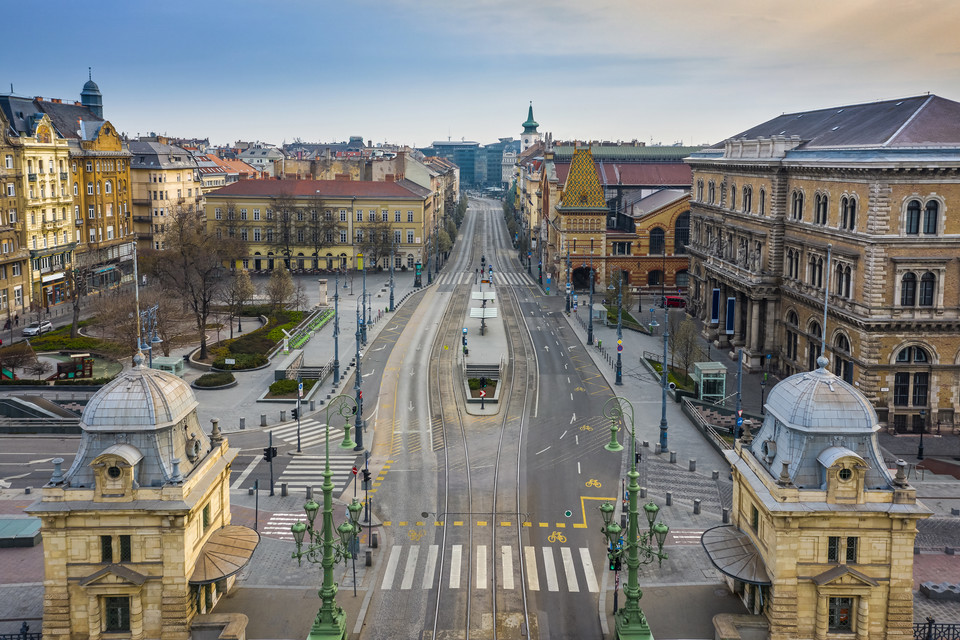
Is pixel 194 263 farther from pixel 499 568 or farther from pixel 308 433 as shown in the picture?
pixel 499 568

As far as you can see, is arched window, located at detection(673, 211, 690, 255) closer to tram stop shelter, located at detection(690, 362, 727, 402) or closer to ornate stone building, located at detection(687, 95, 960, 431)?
ornate stone building, located at detection(687, 95, 960, 431)

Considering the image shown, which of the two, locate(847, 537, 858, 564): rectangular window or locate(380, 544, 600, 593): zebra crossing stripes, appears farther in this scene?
locate(380, 544, 600, 593): zebra crossing stripes

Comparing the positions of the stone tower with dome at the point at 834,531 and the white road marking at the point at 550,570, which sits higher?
the stone tower with dome at the point at 834,531

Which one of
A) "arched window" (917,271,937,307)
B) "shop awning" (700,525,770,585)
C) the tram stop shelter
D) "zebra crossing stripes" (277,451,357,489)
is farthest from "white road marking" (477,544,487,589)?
"arched window" (917,271,937,307)

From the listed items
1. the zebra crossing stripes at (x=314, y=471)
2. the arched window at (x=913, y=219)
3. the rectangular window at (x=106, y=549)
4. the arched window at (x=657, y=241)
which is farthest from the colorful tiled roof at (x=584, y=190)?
the rectangular window at (x=106, y=549)

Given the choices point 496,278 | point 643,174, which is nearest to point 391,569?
point 496,278

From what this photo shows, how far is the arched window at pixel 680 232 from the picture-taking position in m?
118

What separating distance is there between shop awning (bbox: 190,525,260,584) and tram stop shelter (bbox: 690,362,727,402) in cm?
Answer: 4231

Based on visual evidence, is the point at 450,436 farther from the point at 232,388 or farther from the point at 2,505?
the point at 2,505

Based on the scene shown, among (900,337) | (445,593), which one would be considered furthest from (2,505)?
(900,337)

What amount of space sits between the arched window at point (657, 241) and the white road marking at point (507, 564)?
272 feet

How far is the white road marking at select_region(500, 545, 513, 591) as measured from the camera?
3771 centimetres

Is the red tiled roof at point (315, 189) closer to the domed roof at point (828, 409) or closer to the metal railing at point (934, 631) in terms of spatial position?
the domed roof at point (828, 409)

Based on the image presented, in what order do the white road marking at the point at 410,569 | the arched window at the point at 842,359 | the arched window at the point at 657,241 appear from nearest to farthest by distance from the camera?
the white road marking at the point at 410,569, the arched window at the point at 842,359, the arched window at the point at 657,241
